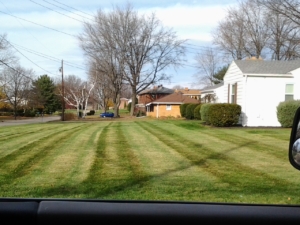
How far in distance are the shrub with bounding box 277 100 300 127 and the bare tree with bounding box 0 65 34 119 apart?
64.5 ft

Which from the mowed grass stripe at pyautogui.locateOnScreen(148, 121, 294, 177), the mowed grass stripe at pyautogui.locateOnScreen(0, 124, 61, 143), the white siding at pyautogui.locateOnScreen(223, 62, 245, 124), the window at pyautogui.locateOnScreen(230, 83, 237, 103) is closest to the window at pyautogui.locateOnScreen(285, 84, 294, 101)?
the white siding at pyautogui.locateOnScreen(223, 62, 245, 124)

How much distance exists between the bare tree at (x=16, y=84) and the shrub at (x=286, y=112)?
64.5 ft

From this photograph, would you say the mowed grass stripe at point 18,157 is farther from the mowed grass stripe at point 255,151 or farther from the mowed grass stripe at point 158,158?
the mowed grass stripe at point 255,151

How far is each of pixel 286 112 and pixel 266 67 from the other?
3.50 m

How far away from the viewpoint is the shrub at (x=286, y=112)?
14.9 m

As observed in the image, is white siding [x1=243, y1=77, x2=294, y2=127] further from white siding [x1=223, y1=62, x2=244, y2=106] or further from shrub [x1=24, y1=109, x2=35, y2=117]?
shrub [x1=24, y1=109, x2=35, y2=117]

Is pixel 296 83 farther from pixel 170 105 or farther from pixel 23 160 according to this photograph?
pixel 170 105

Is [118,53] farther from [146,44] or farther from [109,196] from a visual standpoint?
[109,196]

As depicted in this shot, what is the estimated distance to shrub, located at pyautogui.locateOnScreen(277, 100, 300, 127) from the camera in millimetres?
14875

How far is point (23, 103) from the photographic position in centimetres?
4200

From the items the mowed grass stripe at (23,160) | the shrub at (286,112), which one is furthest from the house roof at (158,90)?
the mowed grass stripe at (23,160)

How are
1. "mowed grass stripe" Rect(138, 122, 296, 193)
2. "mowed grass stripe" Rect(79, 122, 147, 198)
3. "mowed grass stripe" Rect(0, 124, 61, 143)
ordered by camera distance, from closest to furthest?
"mowed grass stripe" Rect(79, 122, 147, 198), "mowed grass stripe" Rect(138, 122, 296, 193), "mowed grass stripe" Rect(0, 124, 61, 143)

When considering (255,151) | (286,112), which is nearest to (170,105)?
(286,112)

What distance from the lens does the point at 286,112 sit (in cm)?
1520
